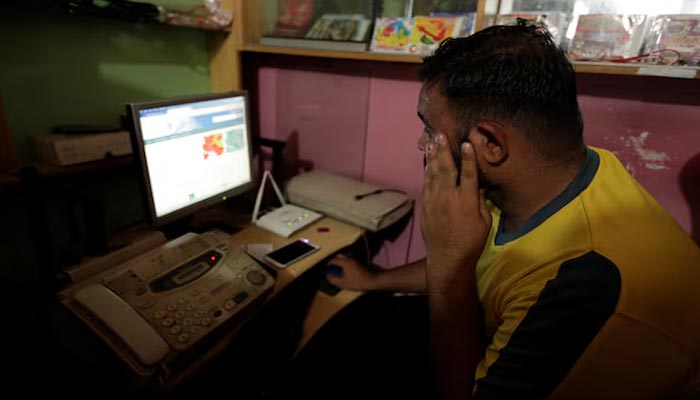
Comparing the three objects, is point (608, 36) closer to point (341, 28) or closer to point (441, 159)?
point (441, 159)

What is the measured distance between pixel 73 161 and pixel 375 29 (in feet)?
3.77

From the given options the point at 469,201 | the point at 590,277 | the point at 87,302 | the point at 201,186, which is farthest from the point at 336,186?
the point at 590,277

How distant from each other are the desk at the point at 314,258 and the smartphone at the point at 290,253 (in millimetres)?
16

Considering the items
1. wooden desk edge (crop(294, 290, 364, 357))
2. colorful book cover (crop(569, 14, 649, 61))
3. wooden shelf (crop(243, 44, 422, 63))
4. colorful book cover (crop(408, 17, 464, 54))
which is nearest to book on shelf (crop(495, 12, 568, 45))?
colorful book cover (crop(569, 14, 649, 61))

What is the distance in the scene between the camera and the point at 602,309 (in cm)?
68

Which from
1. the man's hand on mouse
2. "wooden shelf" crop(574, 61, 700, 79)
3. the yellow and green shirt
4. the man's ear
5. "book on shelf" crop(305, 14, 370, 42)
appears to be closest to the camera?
the yellow and green shirt

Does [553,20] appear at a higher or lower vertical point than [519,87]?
higher

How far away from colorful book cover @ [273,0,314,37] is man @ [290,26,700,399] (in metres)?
1.06

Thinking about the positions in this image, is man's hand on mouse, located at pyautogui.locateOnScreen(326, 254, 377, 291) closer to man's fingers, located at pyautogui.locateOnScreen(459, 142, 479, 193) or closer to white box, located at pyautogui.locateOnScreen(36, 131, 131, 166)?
man's fingers, located at pyautogui.locateOnScreen(459, 142, 479, 193)

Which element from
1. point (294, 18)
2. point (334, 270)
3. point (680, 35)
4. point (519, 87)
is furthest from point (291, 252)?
point (680, 35)

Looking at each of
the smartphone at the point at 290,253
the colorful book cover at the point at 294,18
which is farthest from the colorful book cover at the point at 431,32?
the smartphone at the point at 290,253

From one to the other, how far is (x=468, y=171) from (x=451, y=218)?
0.11 m

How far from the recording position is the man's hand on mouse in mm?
1401

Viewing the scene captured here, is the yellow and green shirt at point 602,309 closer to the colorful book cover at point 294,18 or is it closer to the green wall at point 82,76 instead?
the green wall at point 82,76
